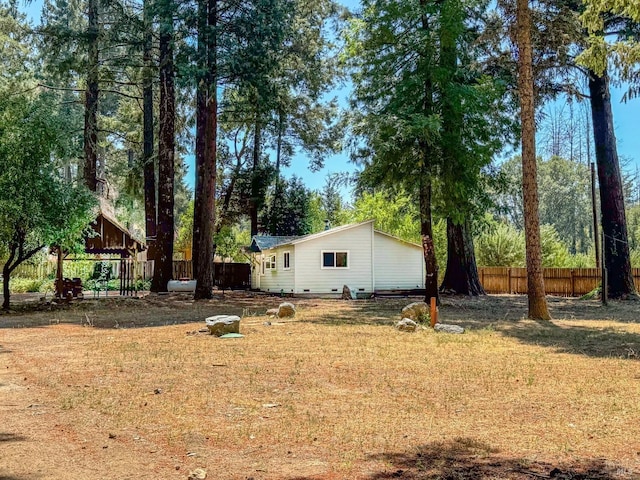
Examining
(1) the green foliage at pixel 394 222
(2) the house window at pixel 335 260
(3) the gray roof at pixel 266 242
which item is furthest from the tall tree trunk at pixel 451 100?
(1) the green foliage at pixel 394 222

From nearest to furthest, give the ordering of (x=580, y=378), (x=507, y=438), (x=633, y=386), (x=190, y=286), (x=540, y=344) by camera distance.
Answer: (x=507, y=438)
(x=633, y=386)
(x=580, y=378)
(x=540, y=344)
(x=190, y=286)

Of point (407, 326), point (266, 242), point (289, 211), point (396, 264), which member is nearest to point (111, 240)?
point (266, 242)

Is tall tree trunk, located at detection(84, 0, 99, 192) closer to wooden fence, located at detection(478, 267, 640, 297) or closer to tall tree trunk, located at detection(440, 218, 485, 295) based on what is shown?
tall tree trunk, located at detection(440, 218, 485, 295)

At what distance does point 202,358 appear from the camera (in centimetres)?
805

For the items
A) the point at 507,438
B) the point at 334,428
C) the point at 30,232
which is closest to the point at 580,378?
the point at 507,438

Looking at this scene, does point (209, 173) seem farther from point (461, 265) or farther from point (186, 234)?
point (186, 234)

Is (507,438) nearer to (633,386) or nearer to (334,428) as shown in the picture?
(334,428)

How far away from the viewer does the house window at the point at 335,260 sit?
26.2 m

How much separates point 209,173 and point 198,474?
695 inches

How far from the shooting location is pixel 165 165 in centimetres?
2317

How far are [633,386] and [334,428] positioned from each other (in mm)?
3675

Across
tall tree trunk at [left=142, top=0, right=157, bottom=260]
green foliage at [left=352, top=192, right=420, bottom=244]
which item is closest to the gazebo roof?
tall tree trunk at [left=142, top=0, right=157, bottom=260]

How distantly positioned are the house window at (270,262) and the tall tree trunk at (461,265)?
8.89 metres

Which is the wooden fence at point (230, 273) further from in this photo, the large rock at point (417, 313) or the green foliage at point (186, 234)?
the large rock at point (417, 313)
